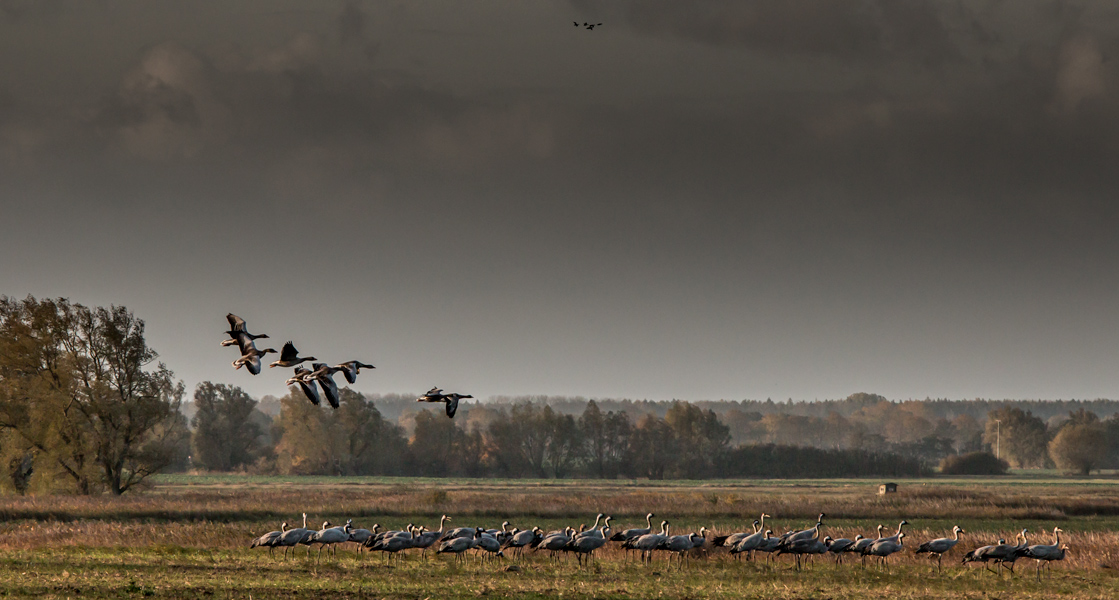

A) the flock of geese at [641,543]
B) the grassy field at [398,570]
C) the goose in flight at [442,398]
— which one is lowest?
the grassy field at [398,570]

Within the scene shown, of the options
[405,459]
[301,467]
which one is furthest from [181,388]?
[405,459]

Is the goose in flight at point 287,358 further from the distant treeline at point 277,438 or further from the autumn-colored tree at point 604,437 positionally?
the autumn-colored tree at point 604,437

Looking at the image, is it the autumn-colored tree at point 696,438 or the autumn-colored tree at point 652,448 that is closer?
the autumn-colored tree at point 652,448

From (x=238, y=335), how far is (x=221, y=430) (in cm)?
14812

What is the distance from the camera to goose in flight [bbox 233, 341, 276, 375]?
48.4 feet

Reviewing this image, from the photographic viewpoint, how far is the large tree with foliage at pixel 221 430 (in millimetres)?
154625

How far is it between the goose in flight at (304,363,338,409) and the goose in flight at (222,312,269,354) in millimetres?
986

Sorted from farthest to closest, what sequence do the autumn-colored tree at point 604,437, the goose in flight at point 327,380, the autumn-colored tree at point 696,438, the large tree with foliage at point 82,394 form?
1. the autumn-colored tree at point 604,437
2. the autumn-colored tree at point 696,438
3. the large tree with foliage at point 82,394
4. the goose in flight at point 327,380

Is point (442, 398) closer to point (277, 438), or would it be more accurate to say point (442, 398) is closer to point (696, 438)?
point (696, 438)

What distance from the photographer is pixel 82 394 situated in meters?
74.1

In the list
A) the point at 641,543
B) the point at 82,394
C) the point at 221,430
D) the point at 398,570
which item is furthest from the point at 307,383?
the point at 221,430

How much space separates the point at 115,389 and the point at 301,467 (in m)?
73.5

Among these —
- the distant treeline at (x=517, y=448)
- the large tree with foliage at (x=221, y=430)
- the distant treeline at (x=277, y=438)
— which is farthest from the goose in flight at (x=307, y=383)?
the large tree with foliage at (x=221, y=430)

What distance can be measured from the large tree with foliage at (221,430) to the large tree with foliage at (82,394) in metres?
79.9
